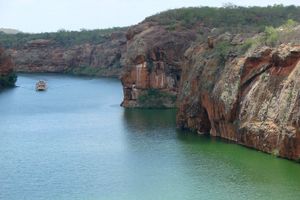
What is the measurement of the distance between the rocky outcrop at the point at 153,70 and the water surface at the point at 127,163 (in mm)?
5860

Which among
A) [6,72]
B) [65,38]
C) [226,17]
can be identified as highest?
[226,17]

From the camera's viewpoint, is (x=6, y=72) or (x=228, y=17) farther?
(x=6, y=72)

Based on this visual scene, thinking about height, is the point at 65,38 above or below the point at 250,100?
above

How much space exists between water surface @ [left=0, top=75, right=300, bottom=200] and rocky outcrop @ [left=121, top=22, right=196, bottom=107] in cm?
586

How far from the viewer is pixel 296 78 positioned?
43.3 metres

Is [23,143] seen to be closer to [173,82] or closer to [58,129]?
[58,129]

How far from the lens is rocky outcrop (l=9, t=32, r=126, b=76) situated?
147 metres

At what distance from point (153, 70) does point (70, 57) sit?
81.1 metres

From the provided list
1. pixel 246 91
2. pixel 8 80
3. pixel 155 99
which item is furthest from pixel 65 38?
pixel 246 91

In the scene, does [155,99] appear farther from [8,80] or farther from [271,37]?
[8,80]

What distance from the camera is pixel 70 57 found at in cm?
15488

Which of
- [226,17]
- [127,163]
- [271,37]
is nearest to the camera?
[127,163]

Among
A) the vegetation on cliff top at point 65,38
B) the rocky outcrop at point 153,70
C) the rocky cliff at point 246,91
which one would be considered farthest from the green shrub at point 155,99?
the vegetation on cliff top at point 65,38

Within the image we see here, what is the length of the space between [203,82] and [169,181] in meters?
17.7
